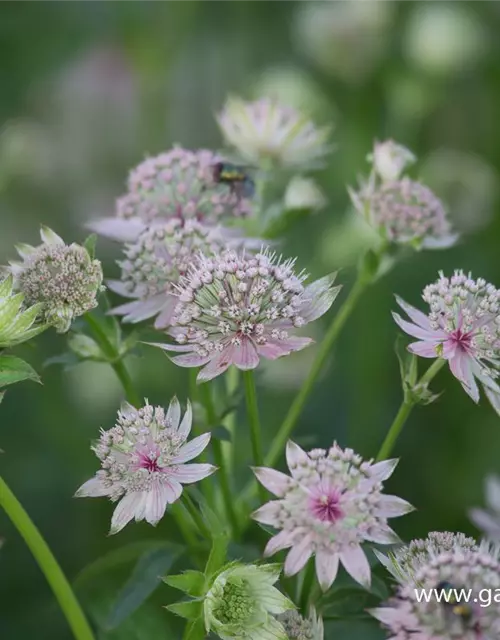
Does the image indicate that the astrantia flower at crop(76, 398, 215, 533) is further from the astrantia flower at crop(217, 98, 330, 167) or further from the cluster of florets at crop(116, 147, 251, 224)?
the astrantia flower at crop(217, 98, 330, 167)

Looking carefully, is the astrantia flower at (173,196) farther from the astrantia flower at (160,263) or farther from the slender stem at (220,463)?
the slender stem at (220,463)

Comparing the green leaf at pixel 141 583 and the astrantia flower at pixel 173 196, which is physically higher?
the astrantia flower at pixel 173 196

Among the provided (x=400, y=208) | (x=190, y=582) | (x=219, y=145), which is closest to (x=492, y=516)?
(x=400, y=208)

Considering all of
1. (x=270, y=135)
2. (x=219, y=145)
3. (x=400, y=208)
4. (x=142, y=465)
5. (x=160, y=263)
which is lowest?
(x=142, y=465)

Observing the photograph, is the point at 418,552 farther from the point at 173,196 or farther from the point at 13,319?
the point at 173,196

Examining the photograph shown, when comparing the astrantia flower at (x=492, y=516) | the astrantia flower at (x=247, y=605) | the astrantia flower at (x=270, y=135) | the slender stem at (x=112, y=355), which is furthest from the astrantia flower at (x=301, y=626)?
the astrantia flower at (x=270, y=135)
